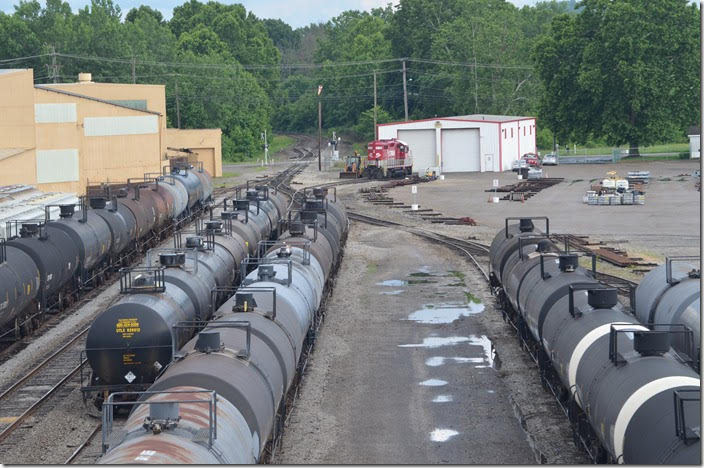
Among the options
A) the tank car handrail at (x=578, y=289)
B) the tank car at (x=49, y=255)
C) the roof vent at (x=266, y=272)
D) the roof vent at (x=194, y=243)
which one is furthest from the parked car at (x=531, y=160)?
the tank car handrail at (x=578, y=289)

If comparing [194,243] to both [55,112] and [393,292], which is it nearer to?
[393,292]

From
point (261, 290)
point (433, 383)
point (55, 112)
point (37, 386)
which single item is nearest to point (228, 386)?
point (261, 290)

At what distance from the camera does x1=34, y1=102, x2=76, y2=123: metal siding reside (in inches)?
2559

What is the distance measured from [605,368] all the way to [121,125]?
58.9 m

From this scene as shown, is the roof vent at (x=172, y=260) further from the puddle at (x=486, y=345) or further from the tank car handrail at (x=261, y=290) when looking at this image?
the puddle at (x=486, y=345)

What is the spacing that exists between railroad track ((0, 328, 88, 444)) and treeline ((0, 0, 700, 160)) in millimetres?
76970

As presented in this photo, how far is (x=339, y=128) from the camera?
526 ft

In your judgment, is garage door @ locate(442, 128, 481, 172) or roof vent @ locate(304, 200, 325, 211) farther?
garage door @ locate(442, 128, 481, 172)

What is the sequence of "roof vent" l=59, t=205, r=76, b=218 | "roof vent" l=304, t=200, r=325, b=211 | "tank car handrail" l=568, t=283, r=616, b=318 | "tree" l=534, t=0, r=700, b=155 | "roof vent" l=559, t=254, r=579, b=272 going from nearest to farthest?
"tank car handrail" l=568, t=283, r=616, b=318 → "roof vent" l=559, t=254, r=579, b=272 → "roof vent" l=59, t=205, r=76, b=218 → "roof vent" l=304, t=200, r=325, b=211 → "tree" l=534, t=0, r=700, b=155

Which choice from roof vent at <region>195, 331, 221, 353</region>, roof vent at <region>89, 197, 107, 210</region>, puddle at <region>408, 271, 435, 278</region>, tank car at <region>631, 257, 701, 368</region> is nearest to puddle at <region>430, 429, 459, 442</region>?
tank car at <region>631, 257, 701, 368</region>

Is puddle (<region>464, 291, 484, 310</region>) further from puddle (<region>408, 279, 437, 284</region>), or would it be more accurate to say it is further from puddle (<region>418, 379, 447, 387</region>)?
puddle (<region>418, 379, 447, 387</region>)

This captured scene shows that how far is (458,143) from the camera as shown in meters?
99.2

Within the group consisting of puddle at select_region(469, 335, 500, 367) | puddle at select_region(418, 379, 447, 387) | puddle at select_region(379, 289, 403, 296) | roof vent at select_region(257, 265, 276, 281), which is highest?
roof vent at select_region(257, 265, 276, 281)

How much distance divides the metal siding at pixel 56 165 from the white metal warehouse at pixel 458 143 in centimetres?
4149
